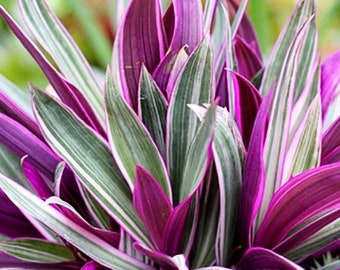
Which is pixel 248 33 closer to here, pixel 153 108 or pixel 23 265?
pixel 153 108

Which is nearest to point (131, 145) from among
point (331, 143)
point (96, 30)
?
point (331, 143)

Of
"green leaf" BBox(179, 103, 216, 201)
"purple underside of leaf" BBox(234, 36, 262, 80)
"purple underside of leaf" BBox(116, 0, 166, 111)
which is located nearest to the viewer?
"green leaf" BBox(179, 103, 216, 201)

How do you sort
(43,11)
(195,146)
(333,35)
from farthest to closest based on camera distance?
(333,35), (43,11), (195,146)

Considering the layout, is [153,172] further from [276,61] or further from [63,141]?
[276,61]

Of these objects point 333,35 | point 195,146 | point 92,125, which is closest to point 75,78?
point 92,125

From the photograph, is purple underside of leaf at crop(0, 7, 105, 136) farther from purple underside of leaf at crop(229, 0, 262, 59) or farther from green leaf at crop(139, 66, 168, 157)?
purple underside of leaf at crop(229, 0, 262, 59)

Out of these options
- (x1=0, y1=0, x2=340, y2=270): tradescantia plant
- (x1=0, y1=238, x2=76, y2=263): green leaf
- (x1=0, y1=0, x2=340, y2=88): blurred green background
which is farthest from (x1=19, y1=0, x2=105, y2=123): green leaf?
(x1=0, y1=0, x2=340, y2=88): blurred green background
